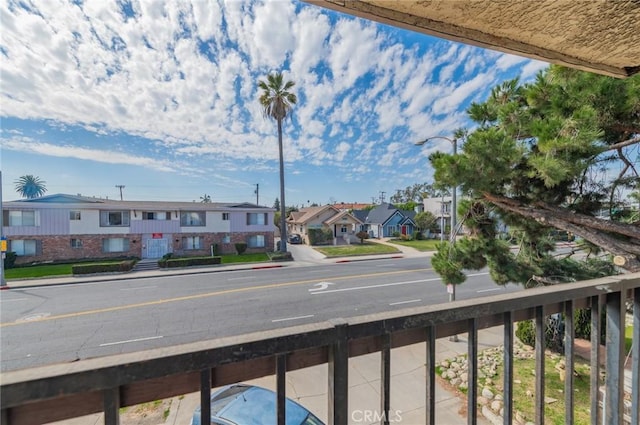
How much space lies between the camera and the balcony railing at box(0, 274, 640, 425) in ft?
2.47

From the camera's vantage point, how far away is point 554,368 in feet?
18.8

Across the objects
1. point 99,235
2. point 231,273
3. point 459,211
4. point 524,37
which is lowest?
point 231,273

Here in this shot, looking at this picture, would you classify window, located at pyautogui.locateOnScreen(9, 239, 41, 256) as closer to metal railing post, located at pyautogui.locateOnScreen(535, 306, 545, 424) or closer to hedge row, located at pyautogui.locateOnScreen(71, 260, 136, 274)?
hedge row, located at pyautogui.locateOnScreen(71, 260, 136, 274)

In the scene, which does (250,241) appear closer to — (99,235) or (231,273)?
(231,273)

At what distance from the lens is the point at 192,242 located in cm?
2148

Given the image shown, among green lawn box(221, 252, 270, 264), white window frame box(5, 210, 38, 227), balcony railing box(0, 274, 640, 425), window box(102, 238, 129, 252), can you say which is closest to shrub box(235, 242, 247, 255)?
green lawn box(221, 252, 270, 264)

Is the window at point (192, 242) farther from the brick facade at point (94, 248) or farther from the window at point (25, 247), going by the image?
the window at point (25, 247)

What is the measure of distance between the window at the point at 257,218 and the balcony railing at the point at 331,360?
2300cm

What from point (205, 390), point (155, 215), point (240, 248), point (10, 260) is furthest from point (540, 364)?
point (10, 260)

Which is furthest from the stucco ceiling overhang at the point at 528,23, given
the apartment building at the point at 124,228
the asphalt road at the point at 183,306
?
the apartment building at the point at 124,228

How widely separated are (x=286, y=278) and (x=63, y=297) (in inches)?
360

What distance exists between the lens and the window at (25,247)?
17.4 meters

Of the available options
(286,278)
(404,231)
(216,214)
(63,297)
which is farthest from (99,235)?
(404,231)

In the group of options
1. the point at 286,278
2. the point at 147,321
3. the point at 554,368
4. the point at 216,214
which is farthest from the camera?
the point at 216,214
